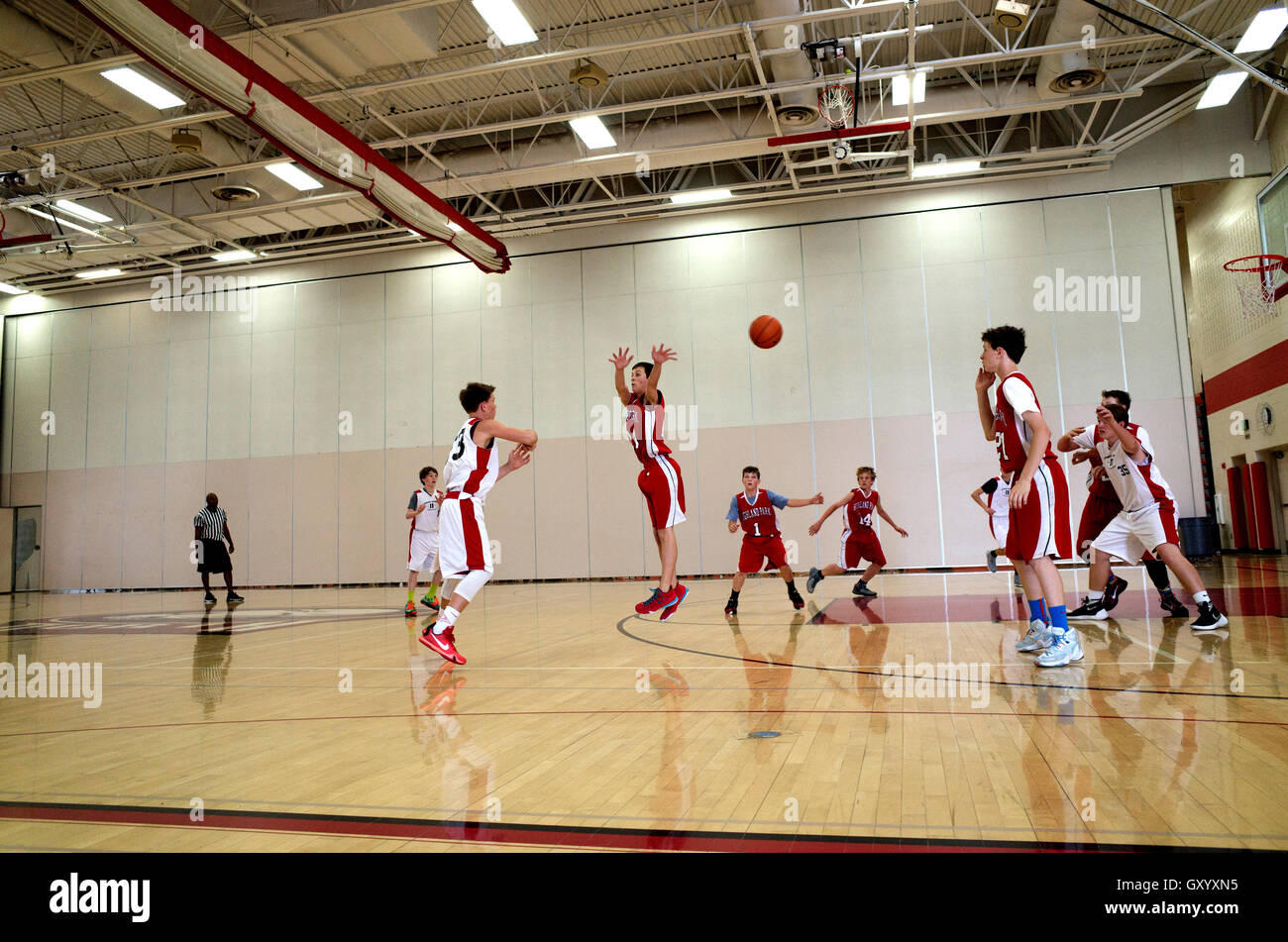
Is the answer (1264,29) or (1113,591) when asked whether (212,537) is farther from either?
(1264,29)

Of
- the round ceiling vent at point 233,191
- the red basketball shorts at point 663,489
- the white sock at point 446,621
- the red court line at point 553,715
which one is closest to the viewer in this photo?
the red court line at point 553,715

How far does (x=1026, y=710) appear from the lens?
3.45 metres

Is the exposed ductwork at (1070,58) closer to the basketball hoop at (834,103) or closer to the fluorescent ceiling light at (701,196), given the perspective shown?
the basketball hoop at (834,103)

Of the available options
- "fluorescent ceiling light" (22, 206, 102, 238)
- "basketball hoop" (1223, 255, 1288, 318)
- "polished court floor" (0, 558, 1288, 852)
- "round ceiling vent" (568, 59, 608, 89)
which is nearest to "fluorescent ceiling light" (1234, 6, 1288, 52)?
"basketball hoop" (1223, 255, 1288, 318)

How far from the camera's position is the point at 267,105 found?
10625mm

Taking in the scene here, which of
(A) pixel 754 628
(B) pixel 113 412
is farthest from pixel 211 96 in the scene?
(B) pixel 113 412

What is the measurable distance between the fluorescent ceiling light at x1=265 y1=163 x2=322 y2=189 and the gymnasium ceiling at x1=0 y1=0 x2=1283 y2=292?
0.33m

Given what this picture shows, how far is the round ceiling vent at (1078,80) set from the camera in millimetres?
12352

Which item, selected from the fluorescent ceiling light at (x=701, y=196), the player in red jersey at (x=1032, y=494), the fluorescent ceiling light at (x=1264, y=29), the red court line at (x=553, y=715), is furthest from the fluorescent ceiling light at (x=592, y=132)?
the red court line at (x=553, y=715)

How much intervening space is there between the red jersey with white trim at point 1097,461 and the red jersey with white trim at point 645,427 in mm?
3176

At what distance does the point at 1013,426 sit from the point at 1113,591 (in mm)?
3037

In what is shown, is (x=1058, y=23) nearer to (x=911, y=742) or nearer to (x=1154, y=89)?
(x=1154, y=89)

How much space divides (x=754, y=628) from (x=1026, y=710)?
12.5 feet

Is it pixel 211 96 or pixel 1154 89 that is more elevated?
pixel 1154 89
